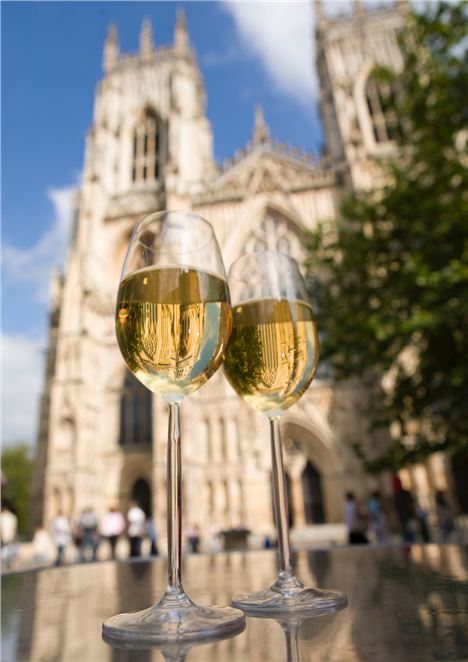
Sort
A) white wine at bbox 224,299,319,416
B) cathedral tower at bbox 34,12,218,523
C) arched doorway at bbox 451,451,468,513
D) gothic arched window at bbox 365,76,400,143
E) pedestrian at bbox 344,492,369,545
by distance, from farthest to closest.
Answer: gothic arched window at bbox 365,76,400,143
cathedral tower at bbox 34,12,218,523
arched doorway at bbox 451,451,468,513
pedestrian at bbox 344,492,369,545
white wine at bbox 224,299,319,416

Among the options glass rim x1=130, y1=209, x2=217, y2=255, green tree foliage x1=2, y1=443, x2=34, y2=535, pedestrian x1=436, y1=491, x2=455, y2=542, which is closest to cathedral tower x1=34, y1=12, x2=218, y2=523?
pedestrian x1=436, y1=491, x2=455, y2=542

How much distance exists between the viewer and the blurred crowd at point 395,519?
654 centimetres

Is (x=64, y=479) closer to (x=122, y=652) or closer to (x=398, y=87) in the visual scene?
(x=122, y=652)

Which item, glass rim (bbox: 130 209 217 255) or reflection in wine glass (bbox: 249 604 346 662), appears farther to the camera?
glass rim (bbox: 130 209 217 255)

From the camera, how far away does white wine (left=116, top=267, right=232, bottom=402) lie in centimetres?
82

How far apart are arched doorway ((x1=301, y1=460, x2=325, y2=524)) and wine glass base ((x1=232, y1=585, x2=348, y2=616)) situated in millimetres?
14866

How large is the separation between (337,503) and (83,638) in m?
14.0

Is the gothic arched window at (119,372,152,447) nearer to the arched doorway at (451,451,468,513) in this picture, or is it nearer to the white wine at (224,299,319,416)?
the arched doorway at (451,451,468,513)

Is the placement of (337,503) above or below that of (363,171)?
below

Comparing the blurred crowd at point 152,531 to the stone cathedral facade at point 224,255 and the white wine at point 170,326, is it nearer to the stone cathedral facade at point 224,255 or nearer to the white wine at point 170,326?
the stone cathedral facade at point 224,255

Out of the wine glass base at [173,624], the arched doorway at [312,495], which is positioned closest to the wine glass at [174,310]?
the wine glass base at [173,624]

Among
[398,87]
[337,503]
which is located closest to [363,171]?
[398,87]

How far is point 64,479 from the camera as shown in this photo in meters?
13.2

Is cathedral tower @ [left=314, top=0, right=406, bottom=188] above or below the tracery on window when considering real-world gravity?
above
